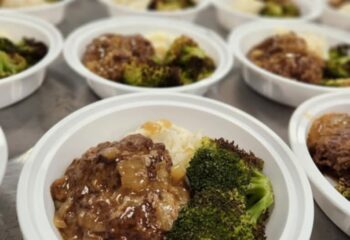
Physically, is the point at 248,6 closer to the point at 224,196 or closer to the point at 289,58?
the point at 289,58

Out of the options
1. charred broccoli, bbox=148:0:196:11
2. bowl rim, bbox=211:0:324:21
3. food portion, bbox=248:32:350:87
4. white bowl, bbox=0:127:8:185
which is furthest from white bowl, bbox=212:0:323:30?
white bowl, bbox=0:127:8:185

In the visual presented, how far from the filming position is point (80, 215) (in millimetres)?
2002

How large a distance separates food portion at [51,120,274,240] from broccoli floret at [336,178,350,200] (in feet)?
1.42

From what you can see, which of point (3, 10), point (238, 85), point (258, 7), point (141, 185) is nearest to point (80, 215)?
point (141, 185)

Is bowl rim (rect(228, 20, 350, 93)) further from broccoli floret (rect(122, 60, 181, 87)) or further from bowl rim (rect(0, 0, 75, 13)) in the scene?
bowl rim (rect(0, 0, 75, 13))

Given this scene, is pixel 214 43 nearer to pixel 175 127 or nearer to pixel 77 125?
pixel 175 127

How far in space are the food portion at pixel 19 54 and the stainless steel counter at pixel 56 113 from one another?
0.21 m

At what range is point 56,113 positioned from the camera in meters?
3.10

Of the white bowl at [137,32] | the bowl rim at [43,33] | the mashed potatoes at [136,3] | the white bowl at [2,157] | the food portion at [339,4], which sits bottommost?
the food portion at [339,4]

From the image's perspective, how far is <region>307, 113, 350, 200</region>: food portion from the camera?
250 centimetres

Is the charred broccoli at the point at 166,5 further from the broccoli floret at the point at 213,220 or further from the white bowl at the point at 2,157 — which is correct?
the broccoli floret at the point at 213,220

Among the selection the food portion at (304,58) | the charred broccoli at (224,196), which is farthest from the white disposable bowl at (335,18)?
the charred broccoli at (224,196)

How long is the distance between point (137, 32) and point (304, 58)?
4.79 feet

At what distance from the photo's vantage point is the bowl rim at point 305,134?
2213 millimetres
